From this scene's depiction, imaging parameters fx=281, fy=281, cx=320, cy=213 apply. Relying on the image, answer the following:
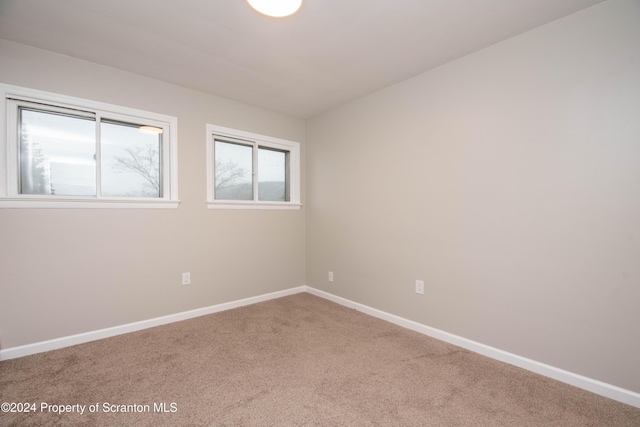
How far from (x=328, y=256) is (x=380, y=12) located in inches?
105

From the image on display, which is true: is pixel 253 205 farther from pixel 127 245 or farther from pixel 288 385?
pixel 288 385

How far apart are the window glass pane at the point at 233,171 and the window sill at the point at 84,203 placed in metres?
0.61

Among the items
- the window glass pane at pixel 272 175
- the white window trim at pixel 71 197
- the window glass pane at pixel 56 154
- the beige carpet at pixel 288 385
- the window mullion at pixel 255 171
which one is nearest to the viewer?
the beige carpet at pixel 288 385

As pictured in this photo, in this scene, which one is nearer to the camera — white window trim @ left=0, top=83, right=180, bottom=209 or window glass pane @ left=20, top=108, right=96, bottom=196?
white window trim @ left=0, top=83, right=180, bottom=209

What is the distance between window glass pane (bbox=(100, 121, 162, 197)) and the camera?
8.60 ft

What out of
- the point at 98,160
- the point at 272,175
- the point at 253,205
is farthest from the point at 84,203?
the point at 272,175

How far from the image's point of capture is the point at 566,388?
182 centimetres

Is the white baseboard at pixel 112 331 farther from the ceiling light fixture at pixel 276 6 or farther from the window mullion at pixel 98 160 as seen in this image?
the ceiling light fixture at pixel 276 6

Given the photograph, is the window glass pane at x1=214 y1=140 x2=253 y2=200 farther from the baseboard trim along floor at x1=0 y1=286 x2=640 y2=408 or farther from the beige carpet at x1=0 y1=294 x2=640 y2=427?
the beige carpet at x1=0 y1=294 x2=640 y2=427

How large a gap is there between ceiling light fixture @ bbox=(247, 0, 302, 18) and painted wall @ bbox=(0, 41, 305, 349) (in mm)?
1718

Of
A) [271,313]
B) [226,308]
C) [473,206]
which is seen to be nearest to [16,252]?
[226,308]

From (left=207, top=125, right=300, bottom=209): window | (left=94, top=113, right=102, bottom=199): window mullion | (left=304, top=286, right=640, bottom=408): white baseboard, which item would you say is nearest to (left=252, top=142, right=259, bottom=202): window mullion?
(left=207, top=125, right=300, bottom=209): window

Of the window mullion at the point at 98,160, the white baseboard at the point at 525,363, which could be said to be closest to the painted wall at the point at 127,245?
the window mullion at the point at 98,160

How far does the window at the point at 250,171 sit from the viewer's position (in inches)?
128
